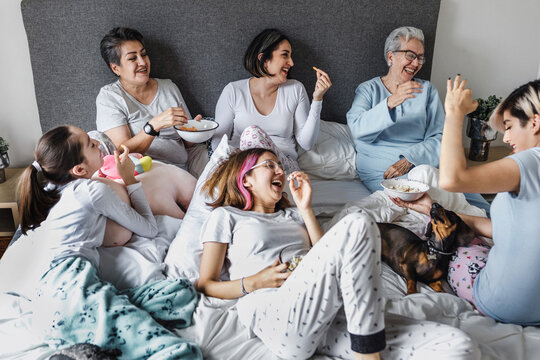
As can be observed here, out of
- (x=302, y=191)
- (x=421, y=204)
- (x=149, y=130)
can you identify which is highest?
(x=149, y=130)

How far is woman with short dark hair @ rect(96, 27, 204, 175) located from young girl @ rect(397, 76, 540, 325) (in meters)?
1.38

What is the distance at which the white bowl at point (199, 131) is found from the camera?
2.12 m

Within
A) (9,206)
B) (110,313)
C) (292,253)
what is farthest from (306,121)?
(9,206)

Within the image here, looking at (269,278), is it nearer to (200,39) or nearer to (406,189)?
(406,189)

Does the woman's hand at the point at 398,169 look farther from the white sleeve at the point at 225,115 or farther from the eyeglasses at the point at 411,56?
the white sleeve at the point at 225,115

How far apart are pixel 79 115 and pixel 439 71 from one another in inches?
87.9

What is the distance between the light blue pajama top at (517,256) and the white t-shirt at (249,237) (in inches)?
23.8

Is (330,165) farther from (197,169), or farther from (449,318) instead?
(449,318)

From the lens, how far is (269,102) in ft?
8.00

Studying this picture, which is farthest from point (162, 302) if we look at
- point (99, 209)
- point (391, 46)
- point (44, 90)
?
point (391, 46)

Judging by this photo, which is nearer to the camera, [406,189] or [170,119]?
[406,189]

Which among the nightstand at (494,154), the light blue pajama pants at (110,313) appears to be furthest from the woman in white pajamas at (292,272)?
the nightstand at (494,154)

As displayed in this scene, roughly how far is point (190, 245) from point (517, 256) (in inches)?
42.4

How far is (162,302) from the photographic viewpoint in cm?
142
